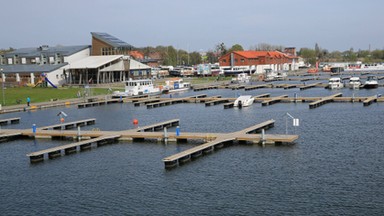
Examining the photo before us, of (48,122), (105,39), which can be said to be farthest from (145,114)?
(105,39)

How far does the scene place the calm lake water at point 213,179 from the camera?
80.0 ft

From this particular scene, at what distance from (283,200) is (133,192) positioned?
8235 mm

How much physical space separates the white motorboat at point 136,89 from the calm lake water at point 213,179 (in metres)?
37.1

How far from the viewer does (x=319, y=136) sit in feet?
133

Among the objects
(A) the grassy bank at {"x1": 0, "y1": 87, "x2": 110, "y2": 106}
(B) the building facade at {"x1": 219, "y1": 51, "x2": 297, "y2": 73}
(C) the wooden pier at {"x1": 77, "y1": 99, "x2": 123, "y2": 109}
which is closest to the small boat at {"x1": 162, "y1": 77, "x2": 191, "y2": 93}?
(A) the grassy bank at {"x1": 0, "y1": 87, "x2": 110, "y2": 106}

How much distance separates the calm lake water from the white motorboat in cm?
3706

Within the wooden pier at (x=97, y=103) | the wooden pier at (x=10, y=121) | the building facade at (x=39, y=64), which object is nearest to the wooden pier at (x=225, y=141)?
the wooden pier at (x=10, y=121)

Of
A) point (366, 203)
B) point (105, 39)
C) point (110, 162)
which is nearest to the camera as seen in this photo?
point (366, 203)

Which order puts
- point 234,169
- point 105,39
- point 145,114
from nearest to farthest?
point 234,169 → point 145,114 → point 105,39

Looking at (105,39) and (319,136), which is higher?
(105,39)

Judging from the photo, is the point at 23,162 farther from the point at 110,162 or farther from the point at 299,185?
the point at 299,185

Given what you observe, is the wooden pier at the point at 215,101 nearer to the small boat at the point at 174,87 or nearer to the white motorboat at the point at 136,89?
the white motorboat at the point at 136,89

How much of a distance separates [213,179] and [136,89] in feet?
180

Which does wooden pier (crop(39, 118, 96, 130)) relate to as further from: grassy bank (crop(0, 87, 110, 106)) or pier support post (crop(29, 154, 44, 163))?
grassy bank (crop(0, 87, 110, 106))
